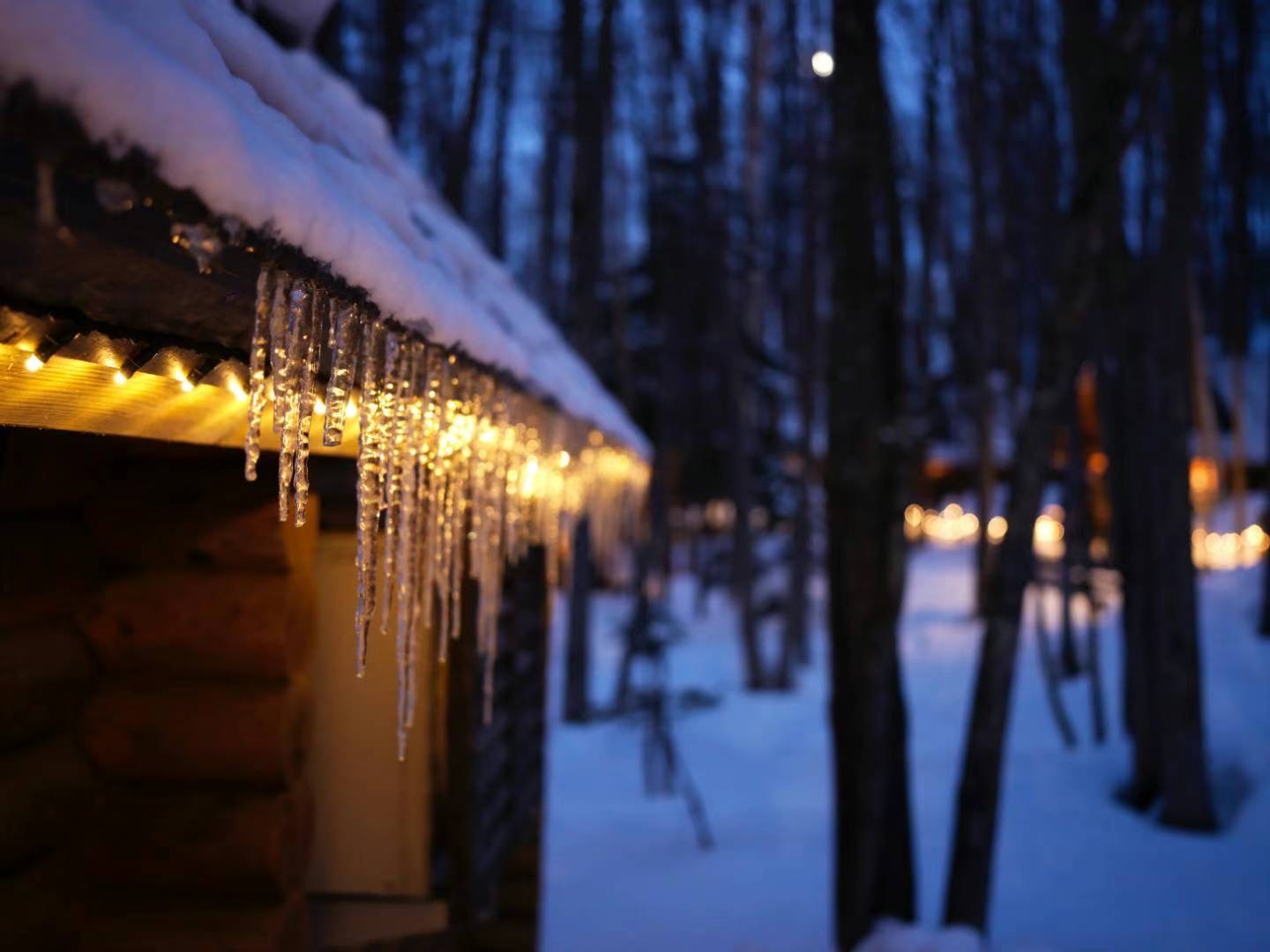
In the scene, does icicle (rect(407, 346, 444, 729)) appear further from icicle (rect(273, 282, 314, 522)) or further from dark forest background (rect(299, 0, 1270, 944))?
dark forest background (rect(299, 0, 1270, 944))

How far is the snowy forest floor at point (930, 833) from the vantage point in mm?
5730

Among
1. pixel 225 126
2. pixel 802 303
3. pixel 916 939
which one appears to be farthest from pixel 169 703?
pixel 802 303

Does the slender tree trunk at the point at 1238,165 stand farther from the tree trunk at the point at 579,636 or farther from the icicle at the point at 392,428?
the icicle at the point at 392,428

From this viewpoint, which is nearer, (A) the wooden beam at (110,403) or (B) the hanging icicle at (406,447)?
(A) the wooden beam at (110,403)

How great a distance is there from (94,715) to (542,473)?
6.16 ft

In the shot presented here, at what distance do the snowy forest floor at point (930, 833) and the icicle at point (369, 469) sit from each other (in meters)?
4.29

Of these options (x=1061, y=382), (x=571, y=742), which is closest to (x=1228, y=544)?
(x=571, y=742)

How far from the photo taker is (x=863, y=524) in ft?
15.2

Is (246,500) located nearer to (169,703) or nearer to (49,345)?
(169,703)

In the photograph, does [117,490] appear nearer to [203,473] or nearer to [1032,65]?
[203,473]

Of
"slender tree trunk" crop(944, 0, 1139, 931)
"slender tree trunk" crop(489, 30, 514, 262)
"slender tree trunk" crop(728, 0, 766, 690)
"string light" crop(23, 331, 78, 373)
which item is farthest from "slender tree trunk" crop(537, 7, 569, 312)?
"string light" crop(23, 331, 78, 373)

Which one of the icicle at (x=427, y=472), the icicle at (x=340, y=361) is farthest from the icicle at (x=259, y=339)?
the icicle at (x=427, y=472)

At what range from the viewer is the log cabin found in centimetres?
105

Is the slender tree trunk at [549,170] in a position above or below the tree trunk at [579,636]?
above
